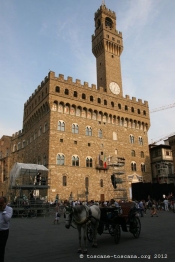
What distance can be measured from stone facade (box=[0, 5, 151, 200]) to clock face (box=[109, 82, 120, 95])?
0.47 metres

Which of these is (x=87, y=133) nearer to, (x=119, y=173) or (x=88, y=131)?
(x=88, y=131)

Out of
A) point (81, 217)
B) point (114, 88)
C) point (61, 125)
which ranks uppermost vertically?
point (114, 88)

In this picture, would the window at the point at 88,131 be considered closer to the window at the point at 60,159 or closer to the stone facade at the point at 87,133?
the stone facade at the point at 87,133

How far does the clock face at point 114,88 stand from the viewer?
38106mm

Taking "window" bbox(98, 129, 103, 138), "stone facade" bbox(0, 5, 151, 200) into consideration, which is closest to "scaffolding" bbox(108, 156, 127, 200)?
"stone facade" bbox(0, 5, 151, 200)

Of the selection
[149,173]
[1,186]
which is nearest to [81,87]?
[149,173]

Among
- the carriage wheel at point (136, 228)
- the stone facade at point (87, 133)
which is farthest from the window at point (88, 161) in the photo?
the carriage wheel at point (136, 228)

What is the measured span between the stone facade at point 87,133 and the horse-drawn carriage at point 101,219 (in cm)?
2062

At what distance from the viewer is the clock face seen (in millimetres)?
38106

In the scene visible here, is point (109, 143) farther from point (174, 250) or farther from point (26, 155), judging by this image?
point (174, 250)

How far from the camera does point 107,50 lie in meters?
39.9

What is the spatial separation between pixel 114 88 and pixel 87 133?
980cm

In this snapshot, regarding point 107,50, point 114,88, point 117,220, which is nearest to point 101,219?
point 117,220

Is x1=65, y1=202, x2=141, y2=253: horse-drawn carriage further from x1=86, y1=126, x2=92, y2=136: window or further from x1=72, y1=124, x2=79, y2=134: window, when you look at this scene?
x1=86, y1=126, x2=92, y2=136: window
